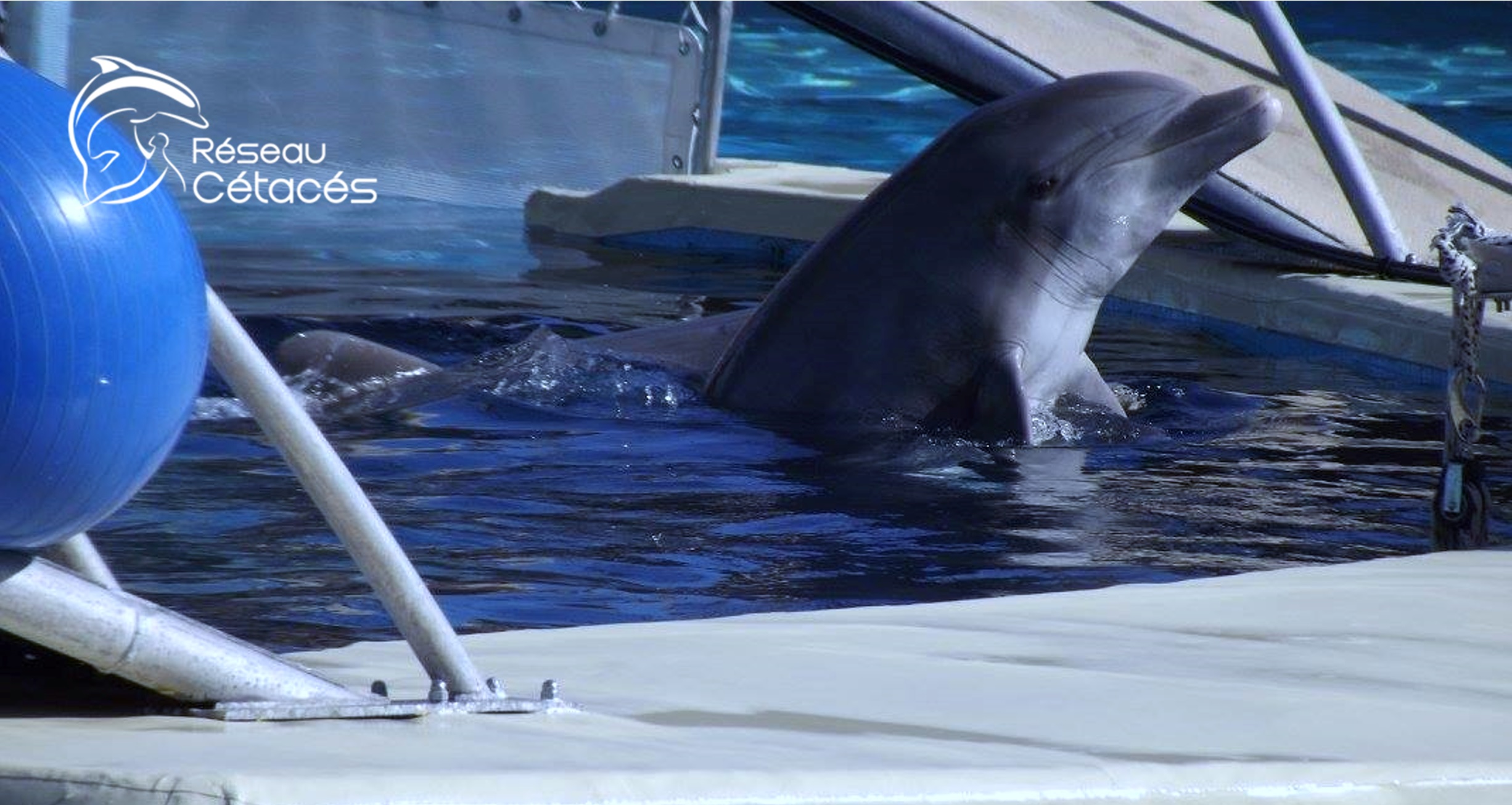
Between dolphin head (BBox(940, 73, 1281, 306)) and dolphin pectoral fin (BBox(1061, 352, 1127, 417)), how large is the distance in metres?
0.23

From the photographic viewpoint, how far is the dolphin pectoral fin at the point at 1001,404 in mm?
6781

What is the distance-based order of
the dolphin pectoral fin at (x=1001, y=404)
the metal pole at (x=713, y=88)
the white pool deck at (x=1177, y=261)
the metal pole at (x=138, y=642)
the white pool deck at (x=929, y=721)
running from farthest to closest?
the metal pole at (x=713, y=88) < the white pool deck at (x=1177, y=261) < the dolphin pectoral fin at (x=1001, y=404) < the metal pole at (x=138, y=642) < the white pool deck at (x=929, y=721)

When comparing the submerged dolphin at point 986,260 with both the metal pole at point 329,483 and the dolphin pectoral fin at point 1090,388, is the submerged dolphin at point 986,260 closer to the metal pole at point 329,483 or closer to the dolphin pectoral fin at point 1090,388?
the dolphin pectoral fin at point 1090,388

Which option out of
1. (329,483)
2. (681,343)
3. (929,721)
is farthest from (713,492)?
(329,483)

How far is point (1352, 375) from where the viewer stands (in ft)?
28.0

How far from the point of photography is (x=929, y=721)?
2693 millimetres

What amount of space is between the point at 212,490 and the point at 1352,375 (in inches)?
176

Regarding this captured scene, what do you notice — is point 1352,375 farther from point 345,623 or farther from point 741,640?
point 741,640

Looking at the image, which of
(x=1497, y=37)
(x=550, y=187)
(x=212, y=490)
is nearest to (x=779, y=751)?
(x=212, y=490)

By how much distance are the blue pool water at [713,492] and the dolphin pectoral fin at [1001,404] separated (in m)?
0.14

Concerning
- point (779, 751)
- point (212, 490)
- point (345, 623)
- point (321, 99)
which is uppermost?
point (321, 99)

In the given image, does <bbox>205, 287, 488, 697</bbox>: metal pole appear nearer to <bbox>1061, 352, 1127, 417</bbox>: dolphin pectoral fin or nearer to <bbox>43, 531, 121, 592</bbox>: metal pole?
<bbox>43, 531, 121, 592</bbox>: metal pole

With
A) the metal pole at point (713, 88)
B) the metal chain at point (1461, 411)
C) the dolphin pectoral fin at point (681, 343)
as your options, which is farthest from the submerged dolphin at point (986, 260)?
the metal pole at point (713, 88)

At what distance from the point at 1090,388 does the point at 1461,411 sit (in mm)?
2415
